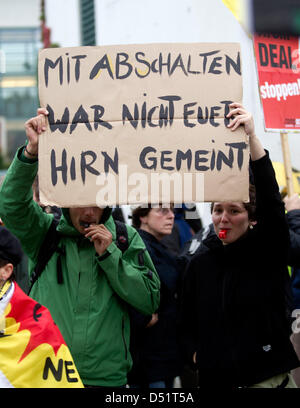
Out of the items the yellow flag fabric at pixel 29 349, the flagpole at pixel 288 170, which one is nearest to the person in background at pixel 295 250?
the flagpole at pixel 288 170

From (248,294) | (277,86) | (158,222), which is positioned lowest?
(248,294)

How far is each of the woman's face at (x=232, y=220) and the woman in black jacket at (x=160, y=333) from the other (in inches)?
46.9

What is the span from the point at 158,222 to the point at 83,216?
1.27 meters

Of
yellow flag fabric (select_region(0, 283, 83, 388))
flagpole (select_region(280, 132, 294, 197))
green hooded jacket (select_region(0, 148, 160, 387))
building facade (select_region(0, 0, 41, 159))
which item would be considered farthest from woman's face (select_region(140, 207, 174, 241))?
building facade (select_region(0, 0, 41, 159))

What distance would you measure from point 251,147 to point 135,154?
19.6 inches

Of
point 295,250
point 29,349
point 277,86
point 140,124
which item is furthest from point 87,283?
point 277,86

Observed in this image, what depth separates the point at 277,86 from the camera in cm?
403

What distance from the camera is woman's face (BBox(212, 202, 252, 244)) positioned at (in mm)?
3105

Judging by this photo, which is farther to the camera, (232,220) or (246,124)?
(232,220)

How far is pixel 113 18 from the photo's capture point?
32.7 ft

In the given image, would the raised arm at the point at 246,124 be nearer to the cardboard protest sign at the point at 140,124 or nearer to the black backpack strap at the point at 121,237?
the cardboard protest sign at the point at 140,124

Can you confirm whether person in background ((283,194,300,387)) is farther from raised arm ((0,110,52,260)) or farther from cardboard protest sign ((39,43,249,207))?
raised arm ((0,110,52,260))

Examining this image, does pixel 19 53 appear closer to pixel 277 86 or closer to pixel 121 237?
pixel 277 86
